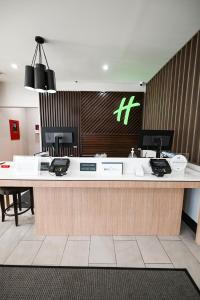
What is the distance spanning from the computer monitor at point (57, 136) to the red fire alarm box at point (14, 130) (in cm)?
429

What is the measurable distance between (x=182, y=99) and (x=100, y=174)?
90.3 inches

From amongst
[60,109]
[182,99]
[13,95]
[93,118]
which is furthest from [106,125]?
[13,95]

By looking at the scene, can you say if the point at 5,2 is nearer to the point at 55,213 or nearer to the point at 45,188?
the point at 45,188

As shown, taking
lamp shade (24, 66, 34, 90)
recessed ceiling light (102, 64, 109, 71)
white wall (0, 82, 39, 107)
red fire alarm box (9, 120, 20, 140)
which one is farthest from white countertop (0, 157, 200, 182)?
red fire alarm box (9, 120, 20, 140)

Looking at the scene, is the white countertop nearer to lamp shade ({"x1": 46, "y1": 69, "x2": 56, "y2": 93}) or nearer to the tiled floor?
the tiled floor

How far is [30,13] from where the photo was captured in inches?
90.4

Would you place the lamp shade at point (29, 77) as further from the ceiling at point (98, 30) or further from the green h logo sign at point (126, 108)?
the green h logo sign at point (126, 108)

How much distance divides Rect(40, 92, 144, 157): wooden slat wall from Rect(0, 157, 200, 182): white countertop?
10.9 ft

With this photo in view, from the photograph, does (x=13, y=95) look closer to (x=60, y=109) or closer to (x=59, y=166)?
(x=60, y=109)

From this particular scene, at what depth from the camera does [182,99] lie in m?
3.14

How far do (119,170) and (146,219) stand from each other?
2.94 feet

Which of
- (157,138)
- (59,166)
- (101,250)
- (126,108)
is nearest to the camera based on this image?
(101,250)

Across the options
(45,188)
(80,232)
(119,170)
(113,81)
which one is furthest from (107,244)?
(113,81)

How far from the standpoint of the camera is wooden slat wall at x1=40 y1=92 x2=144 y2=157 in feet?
18.6
